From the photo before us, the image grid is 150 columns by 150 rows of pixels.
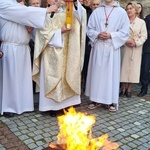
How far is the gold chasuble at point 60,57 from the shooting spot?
468 cm

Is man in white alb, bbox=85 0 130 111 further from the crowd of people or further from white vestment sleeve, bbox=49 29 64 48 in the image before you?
white vestment sleeve, bbox=49 29 64 48

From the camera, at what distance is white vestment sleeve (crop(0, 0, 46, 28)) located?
14.7 feet

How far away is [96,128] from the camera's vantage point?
180 inches

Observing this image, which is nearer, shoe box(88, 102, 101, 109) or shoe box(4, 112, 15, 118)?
shoe box(4, 112, 15, 118)

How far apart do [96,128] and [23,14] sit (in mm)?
2211

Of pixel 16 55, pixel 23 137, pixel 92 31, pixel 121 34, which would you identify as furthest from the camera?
pixel 92 31

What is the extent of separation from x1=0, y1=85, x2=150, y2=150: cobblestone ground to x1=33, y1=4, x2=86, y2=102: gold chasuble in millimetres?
553

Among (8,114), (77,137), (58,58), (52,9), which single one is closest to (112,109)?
(58,58)

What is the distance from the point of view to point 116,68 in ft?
17.3

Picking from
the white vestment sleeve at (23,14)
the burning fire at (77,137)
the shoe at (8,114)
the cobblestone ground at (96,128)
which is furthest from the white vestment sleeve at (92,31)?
the burning fire at (77,137)

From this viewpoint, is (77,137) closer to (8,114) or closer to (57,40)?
(57,40)

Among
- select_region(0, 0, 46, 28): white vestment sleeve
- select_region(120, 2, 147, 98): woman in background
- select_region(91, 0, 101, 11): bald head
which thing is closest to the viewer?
select_region(0, 0, 46, 28): white vestment sleeve

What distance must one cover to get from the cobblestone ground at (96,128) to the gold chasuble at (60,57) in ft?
1.82

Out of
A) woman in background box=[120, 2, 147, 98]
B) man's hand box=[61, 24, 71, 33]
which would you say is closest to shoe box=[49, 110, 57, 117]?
man's hand box=[61, 24, 71, 33]
